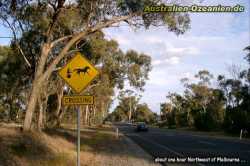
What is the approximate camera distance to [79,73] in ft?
43.5

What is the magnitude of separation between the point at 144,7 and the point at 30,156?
998 cm

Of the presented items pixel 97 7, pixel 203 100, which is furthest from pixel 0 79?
pixel 203 100

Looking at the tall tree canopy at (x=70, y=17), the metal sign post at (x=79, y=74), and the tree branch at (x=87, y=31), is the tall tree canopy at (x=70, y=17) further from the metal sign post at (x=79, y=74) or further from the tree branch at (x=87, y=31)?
the metal sign post at (x=79, y=74)

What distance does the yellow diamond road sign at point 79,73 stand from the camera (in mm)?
13250

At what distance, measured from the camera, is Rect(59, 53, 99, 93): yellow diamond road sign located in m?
13.2

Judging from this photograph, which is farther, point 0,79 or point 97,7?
point 0,79

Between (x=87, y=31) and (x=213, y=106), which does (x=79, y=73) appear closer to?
(x=87, y=31)

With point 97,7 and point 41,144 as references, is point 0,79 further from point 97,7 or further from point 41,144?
point 41,144

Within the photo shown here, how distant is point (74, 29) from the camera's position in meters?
32.4

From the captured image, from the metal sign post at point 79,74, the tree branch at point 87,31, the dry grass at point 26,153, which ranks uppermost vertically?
the tree branch at point 87,31

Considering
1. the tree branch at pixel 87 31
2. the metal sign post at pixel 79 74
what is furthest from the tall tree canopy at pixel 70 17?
the metal sign post at pixel 79 74

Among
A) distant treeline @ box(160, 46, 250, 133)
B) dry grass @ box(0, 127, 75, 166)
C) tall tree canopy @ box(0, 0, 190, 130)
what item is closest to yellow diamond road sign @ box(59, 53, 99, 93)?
dry grass @ box(0, 127, 75, 166)

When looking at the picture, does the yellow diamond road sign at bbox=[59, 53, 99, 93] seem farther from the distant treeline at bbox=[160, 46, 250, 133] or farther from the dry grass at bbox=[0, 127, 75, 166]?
the distant treeline at bbox=[160, 46, 250, 133]

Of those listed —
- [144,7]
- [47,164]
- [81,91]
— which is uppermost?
[144,7]
